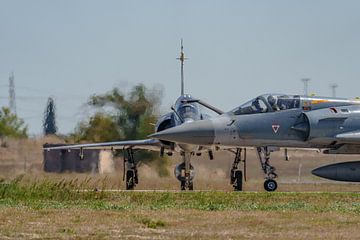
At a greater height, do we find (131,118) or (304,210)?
(131,118)

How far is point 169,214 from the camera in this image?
15391mm

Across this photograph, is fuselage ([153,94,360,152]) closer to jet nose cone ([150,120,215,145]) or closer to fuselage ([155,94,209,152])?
jet nose cone ([150,120,215,145])

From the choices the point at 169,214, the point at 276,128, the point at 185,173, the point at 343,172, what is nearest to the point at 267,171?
the point at 276,128

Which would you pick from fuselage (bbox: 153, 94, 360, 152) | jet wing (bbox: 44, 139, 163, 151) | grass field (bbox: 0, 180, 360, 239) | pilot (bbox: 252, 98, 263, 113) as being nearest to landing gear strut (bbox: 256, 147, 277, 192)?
fuselage (bbox: 153, 94, 360, 152)

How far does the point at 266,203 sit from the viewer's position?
727 inches

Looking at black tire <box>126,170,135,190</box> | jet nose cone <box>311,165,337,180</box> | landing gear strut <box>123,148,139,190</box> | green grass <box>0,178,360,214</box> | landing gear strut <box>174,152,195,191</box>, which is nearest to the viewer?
green grass <box>0,178,360,214</box>

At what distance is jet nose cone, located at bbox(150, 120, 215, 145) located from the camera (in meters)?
24.1

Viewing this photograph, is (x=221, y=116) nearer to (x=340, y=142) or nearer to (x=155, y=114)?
(x=340, y=142)

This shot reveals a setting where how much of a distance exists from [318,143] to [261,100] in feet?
6.29

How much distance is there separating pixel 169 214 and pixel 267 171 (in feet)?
31.2

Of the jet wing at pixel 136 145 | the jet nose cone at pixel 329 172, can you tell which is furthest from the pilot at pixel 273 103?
the jet wing at pixel 136 145

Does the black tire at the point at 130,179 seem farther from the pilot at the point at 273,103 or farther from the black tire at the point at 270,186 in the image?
the pilot at the point at 273,103

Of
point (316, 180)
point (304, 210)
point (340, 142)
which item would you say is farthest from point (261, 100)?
point (316, 180)

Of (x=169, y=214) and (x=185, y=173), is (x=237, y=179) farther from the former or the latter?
(x=169, y=214)
